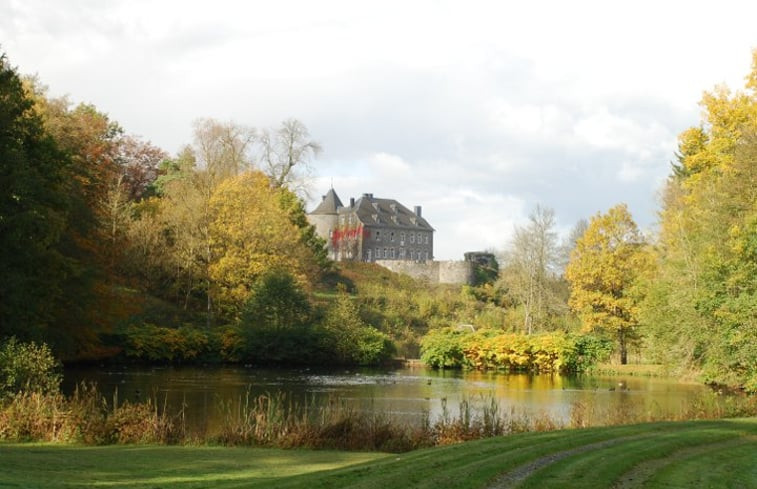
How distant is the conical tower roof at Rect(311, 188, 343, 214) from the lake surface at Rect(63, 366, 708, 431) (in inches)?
1898

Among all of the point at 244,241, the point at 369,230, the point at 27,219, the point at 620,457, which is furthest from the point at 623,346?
the point at 369,230

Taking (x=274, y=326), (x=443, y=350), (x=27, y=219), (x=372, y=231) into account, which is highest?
(x=372, y=231)

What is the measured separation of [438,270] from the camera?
69688mm

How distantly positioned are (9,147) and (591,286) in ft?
97.4

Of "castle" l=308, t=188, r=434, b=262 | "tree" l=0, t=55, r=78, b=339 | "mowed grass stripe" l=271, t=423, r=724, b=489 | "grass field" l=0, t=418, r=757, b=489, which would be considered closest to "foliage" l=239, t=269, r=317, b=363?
"tree" l=0, t=55, r=78, b=339

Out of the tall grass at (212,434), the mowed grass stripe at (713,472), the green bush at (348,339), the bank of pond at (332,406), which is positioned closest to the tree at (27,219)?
the bank of pond at (332,406)

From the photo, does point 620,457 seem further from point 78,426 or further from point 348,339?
point 348,339

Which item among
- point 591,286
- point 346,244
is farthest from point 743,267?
point 346,244

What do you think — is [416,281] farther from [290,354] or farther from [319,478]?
[319,478]

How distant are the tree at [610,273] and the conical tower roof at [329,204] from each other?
46.6 m

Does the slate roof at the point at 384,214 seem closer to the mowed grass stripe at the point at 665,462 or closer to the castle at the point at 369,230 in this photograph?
the castle at the point at 369,230

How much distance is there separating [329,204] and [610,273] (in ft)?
164

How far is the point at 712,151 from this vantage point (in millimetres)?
34750

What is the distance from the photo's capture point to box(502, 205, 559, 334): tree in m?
51.0
